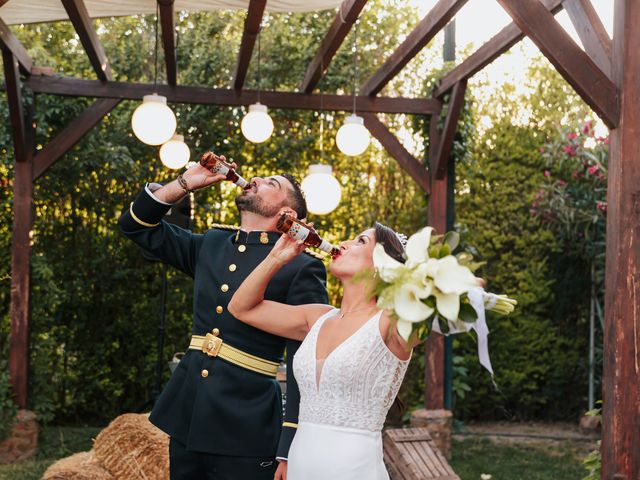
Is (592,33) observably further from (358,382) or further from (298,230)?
(358,382)

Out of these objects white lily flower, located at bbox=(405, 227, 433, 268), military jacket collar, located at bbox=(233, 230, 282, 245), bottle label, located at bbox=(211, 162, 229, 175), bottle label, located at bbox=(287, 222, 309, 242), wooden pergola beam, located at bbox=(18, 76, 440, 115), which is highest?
wooden pergola beam, located at bbox=(18, 76, 440, 115)

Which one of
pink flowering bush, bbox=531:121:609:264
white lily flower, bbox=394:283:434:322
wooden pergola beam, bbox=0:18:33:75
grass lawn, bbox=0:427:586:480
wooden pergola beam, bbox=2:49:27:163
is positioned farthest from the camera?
pink flowering bush, bbox=531:121:609:264

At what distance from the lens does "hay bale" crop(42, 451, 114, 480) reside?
3906mm

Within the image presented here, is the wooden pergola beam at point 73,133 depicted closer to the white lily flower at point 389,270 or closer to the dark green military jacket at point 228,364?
the dark green military jacket at point 228,364

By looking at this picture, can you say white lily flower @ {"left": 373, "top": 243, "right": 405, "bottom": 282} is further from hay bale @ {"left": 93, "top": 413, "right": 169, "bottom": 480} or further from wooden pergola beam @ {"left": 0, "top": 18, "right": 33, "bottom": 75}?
wooden pergola beam @ {"left": 0, "top": 18, "right": 33, "bottom": 75}

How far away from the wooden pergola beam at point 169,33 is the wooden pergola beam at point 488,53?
1699 millimetres

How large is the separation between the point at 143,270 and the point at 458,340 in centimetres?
270

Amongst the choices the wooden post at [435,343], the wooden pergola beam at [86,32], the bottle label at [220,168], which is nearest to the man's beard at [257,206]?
the bottle label at [220,168]

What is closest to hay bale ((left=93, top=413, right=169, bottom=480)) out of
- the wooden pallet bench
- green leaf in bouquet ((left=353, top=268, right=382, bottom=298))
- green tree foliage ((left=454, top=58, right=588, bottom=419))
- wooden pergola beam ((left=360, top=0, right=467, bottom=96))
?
the wooden pallet bench

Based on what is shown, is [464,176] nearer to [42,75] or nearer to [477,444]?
[477,444]

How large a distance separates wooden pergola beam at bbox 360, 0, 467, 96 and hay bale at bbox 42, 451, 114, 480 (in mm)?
2684

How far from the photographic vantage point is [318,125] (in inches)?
297

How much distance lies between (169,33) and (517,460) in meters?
3.75

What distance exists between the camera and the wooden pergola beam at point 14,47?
15.8ft
